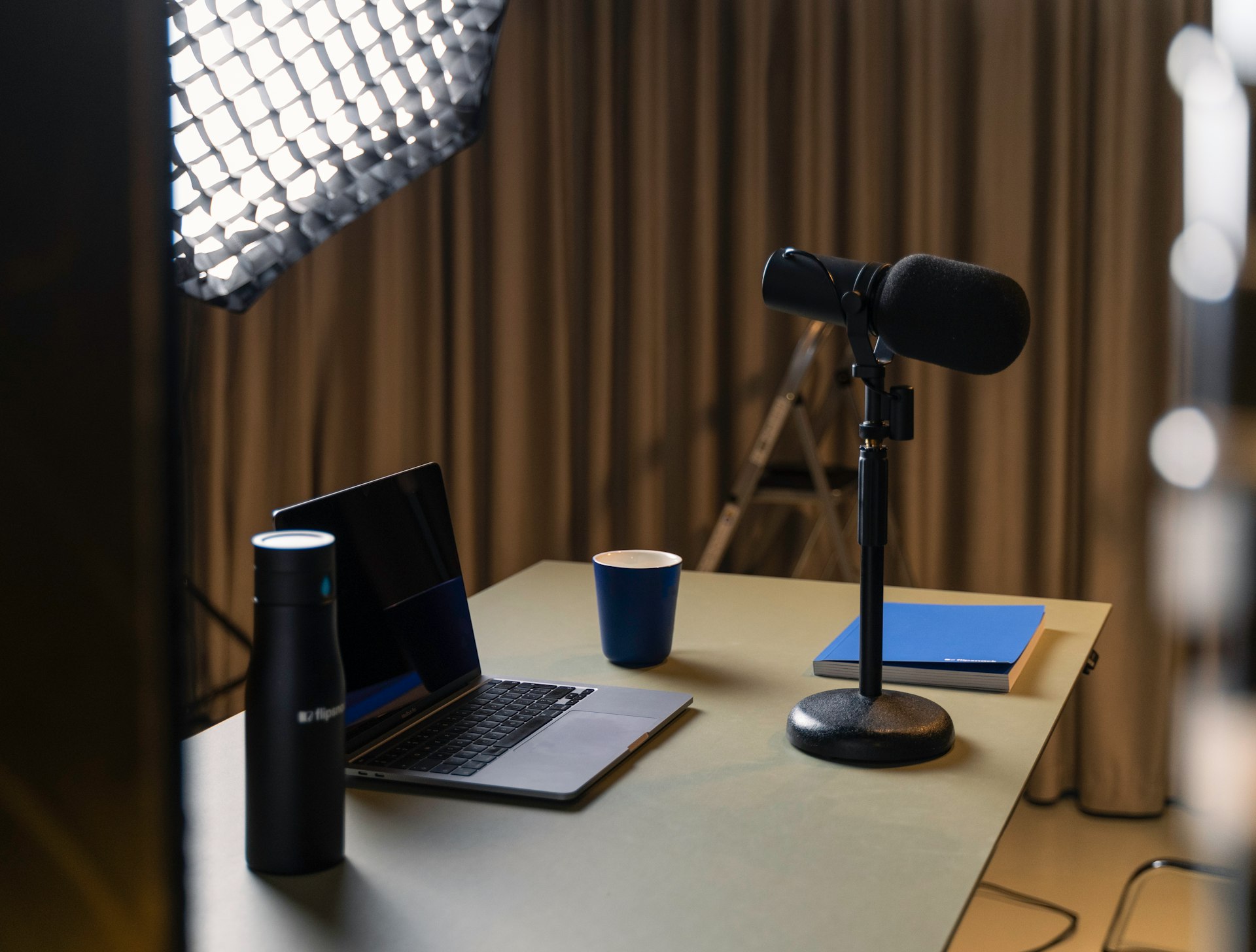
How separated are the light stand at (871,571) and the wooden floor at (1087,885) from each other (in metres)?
1.00

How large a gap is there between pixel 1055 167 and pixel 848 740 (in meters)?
1.90

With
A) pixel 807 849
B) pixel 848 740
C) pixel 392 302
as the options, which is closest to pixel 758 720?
pixel 848 740

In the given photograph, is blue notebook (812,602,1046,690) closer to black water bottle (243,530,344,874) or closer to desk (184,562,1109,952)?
desk (184,562,1109,952)

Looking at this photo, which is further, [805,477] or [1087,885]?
[805,477]

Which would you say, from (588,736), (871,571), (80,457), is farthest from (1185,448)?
(80,457)

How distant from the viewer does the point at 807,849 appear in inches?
26.7

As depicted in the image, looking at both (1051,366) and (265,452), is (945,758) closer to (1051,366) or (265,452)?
(1051,366)

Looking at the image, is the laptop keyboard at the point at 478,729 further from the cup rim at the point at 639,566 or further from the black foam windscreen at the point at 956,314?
the black foam windscreen at the point at 956,314

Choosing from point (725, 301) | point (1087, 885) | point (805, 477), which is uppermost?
point (725, 301)

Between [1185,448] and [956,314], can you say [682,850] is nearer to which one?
[956,314]

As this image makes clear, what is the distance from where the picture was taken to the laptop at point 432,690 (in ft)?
2.60

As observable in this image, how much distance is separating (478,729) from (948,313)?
446 mm

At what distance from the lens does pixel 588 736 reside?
2.80 feet

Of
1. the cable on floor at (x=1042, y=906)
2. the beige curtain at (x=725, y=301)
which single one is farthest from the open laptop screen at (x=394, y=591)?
the beige curtain at (x=725, y=301)
